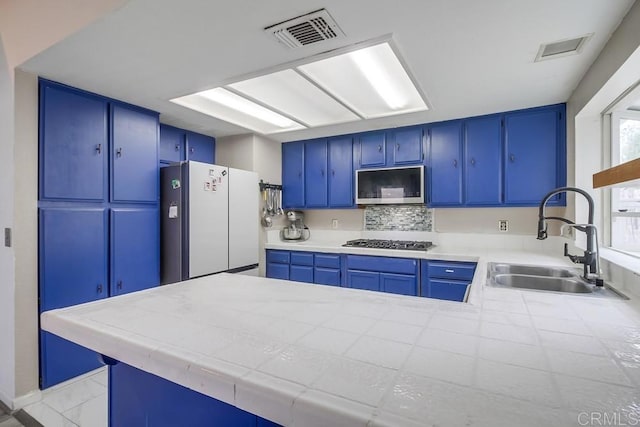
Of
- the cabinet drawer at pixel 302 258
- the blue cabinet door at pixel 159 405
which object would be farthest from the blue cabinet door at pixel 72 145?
the cabinet drawer at pixel 302 258

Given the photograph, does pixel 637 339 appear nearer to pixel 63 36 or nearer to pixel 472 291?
pixel 472 291

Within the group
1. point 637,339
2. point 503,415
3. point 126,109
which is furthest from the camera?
point 126,109

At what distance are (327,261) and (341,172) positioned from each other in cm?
112

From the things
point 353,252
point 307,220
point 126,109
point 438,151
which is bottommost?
point 353,252

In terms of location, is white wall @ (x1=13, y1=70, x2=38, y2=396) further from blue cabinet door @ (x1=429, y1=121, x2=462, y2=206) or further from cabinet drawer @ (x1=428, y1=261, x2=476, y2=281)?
blue cabinet door @ (x1=429, y1=121, x2=462, y2=206)

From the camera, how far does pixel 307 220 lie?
437 cm

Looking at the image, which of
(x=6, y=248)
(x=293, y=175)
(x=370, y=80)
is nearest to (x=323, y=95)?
(x=370, y=80)

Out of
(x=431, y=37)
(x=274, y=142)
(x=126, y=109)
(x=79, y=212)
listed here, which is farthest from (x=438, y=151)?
(x=79, y=212)

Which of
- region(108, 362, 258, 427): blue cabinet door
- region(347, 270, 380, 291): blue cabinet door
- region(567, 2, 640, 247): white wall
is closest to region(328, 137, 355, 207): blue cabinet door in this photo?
region(347, 270, 380, 291): blue cabinet door

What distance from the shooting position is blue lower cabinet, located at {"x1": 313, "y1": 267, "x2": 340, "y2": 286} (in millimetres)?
3434

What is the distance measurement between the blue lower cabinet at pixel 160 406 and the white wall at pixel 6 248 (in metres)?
1.41

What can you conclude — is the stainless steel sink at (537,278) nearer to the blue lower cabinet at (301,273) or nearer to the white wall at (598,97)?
the white wall at (598,97)

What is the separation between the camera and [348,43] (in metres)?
1.75

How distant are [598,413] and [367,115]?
2916mm
